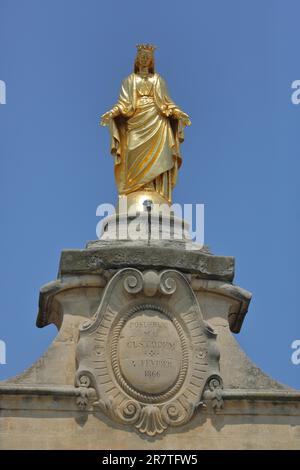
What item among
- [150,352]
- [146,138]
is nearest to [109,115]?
[146,138]

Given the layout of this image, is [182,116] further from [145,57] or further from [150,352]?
[150,352]

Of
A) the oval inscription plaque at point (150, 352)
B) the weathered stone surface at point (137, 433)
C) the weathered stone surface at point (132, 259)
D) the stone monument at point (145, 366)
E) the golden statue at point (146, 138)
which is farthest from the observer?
the golden statue at point (146, 138)

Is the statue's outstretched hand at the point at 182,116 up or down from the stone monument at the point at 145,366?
up

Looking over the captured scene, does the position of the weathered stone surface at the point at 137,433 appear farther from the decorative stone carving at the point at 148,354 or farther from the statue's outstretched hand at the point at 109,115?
the statue's outstretched hand at the point at 109,115

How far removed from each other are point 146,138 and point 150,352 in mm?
3973

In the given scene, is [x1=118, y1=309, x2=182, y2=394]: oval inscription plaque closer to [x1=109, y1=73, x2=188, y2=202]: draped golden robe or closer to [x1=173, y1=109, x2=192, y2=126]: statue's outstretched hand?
[x1=109, y1=73, x2=188, y2=202]: draped golden robe

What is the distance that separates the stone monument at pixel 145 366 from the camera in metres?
18.9

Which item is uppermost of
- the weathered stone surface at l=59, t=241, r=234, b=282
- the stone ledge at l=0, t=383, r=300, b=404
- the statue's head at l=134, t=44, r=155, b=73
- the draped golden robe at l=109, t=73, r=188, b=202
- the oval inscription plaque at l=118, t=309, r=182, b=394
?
the statue's head at l=134, t=44, r=155, b=73

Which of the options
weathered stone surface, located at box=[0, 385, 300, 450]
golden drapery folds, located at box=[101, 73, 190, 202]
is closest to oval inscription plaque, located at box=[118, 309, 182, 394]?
weathered stone surface, located at box=[0, 385, 300, 450]

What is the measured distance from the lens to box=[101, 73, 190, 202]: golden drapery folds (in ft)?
70.2

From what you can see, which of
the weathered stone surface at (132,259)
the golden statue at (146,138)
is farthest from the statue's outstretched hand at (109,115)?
the weathered stone surface at (132,259)

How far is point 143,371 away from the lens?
19.1 meters

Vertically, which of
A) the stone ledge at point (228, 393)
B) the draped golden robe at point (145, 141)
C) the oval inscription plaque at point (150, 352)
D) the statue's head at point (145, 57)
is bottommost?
the stone ledge at point (228, 393)

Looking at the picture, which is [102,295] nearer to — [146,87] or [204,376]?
[204,376]
